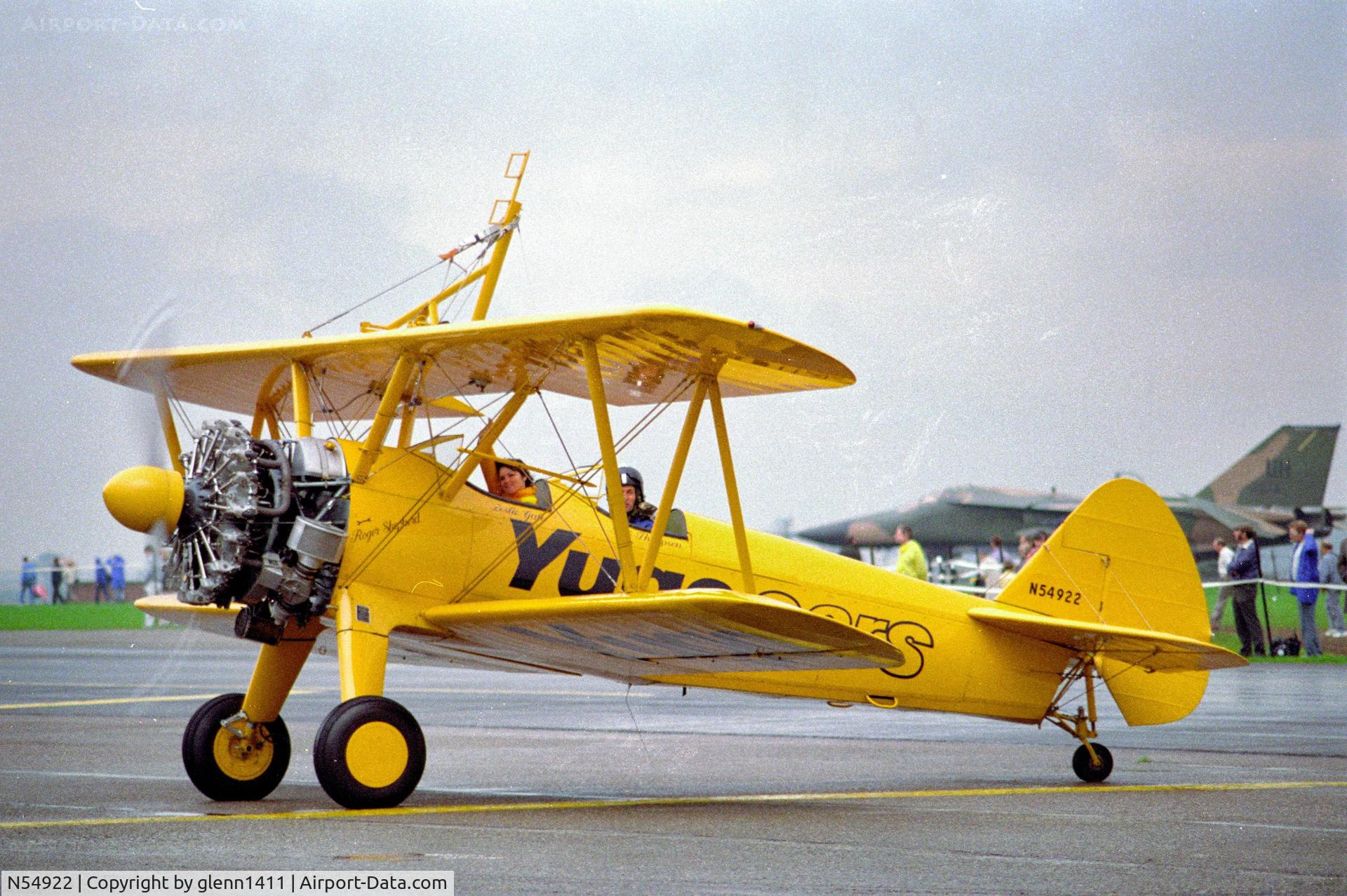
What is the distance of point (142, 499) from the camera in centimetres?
673

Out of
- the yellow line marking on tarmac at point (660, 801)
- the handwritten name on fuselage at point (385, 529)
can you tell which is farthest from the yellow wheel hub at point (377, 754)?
the handwritten name on fuselage at point (385, 529)

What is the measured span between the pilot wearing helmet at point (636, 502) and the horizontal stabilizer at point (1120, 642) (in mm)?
2214

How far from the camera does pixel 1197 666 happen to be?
8555 millimetres

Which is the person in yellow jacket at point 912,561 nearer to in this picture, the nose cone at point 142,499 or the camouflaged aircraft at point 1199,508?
the nose cone at point 142,499

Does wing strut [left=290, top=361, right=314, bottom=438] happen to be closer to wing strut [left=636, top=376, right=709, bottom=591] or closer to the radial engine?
the radial engine

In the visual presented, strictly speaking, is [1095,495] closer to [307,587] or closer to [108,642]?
[307,587]

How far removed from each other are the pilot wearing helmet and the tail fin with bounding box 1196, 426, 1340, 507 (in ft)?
111

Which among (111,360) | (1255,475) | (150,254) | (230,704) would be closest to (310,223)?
A: (150,254)

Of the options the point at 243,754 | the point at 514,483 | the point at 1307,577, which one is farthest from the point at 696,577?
the point at 1307,577

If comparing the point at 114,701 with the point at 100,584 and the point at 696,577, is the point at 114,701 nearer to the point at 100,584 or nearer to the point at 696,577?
the point at 696,577

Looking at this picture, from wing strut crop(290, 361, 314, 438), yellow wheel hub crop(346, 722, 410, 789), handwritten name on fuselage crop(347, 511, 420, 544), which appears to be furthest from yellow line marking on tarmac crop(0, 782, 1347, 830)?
wing strut crop(290, 361, 314, 438)

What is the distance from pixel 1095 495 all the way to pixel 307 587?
531 centimetres

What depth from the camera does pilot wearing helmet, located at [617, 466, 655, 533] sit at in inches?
323

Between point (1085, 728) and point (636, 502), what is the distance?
3.17 metres
